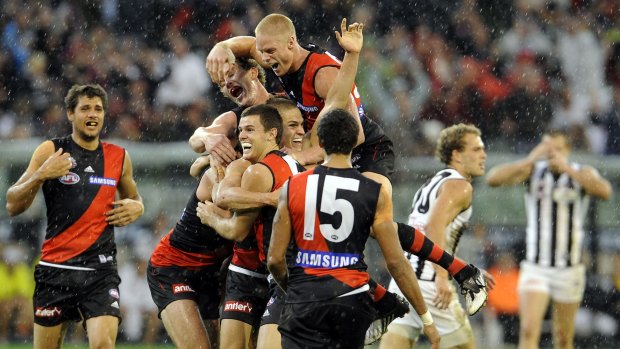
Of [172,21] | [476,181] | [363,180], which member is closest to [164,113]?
[172,21]

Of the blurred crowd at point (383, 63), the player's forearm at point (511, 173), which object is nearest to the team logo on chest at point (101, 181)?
the player's forearm at point (511, 173)

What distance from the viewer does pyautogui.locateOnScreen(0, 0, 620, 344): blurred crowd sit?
1425 centimetres

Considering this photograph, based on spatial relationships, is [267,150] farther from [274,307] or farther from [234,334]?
[234,334]

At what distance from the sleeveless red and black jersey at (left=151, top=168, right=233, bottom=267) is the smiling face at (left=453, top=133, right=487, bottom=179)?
2.23 m

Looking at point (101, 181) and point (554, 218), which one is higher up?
point (554, 218)

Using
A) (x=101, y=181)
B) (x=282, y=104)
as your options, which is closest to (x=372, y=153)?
(x=282, y=104)

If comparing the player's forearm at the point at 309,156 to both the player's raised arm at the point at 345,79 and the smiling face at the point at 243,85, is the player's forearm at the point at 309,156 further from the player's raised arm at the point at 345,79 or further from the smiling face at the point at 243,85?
the smiling face at the point at 243,85

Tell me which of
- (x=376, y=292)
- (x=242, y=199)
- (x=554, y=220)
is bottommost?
(x=376, y=292)

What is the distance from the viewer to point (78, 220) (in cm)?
842

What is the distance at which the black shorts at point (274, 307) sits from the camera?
688 centimetres

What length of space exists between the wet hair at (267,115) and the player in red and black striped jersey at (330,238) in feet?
2.76

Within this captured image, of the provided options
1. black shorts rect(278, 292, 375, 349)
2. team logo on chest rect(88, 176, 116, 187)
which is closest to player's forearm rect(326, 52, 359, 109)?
black shorts rect(278, 292, 375, 349)

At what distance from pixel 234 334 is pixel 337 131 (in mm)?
1781

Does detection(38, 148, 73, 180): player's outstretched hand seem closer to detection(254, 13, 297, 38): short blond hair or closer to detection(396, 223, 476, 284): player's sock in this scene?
detection(254, 13, 297, 38): short blond hair
